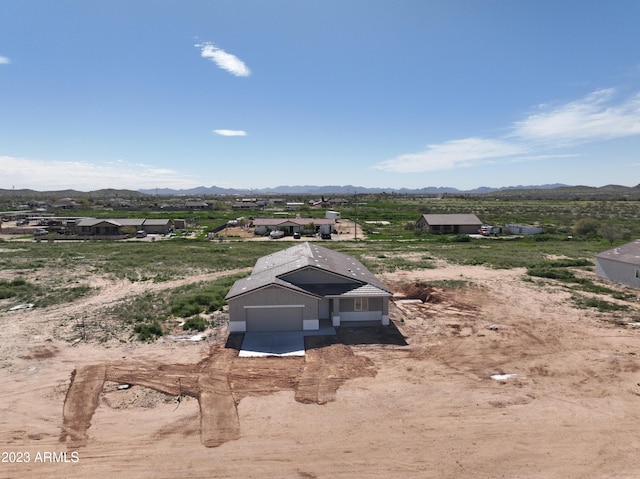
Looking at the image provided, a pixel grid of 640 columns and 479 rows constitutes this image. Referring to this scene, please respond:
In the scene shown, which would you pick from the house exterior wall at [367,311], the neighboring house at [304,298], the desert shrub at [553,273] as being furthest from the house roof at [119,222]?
the desert shrub at [553,273]

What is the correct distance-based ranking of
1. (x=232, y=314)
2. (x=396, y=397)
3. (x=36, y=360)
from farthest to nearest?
(x=232, y=314) → (x=36, y=360) → (x=396, y=397)

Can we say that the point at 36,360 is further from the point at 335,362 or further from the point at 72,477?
the point at 335,362

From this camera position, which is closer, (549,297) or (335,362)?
(335,362)

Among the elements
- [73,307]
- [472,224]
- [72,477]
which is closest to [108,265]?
[73,307]

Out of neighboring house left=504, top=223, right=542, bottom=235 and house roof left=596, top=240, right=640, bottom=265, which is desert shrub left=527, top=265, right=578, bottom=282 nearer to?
house roof left=596, top=240, right=640, bottom=265

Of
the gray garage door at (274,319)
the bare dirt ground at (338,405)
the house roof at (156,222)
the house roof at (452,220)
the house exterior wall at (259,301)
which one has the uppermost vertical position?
the house roof at (452,220)

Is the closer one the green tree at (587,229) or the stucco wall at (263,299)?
the stucco wall at (263,299)

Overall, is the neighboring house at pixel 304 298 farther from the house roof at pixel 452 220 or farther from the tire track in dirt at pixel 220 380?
the house roof at pixel 452 220
